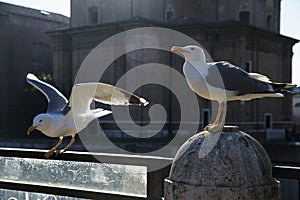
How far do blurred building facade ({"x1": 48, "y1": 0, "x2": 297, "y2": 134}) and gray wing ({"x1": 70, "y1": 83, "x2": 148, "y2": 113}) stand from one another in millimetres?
22386

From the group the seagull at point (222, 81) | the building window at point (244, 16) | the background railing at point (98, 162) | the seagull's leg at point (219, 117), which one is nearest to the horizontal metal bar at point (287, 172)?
the background railing at point (98, 162)

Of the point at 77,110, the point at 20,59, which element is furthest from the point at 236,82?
the point at 20,59

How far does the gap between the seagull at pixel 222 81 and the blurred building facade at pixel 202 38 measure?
2353cm

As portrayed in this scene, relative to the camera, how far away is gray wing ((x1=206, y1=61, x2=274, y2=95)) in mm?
3143

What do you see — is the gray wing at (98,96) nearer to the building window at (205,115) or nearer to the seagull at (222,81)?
the seagull at (222,81)

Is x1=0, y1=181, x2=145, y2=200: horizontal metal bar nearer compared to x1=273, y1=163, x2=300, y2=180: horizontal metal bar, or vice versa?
x1=273, y1=163, x2=300, y2=180: horizontal metal bar

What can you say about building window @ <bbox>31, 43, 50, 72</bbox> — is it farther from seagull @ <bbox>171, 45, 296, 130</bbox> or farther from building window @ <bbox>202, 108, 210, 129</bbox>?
seagull @ <bbox>171, 45, 296, 130</bbox>

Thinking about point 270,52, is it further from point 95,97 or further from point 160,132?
point 95,97

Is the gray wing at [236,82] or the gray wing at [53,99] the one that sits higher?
the gray wing at [236,82]

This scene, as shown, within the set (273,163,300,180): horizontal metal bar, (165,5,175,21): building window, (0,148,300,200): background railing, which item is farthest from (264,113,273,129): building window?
(273,163,300,180): horizontal metal bar

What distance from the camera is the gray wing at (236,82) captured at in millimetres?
3143

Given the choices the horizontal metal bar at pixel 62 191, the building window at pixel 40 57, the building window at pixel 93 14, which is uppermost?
the building window at pixel 93 14

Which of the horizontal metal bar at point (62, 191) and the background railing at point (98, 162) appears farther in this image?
the horizontal metal bar at point (62, 191)

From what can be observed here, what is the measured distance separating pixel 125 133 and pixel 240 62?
7685 mm
